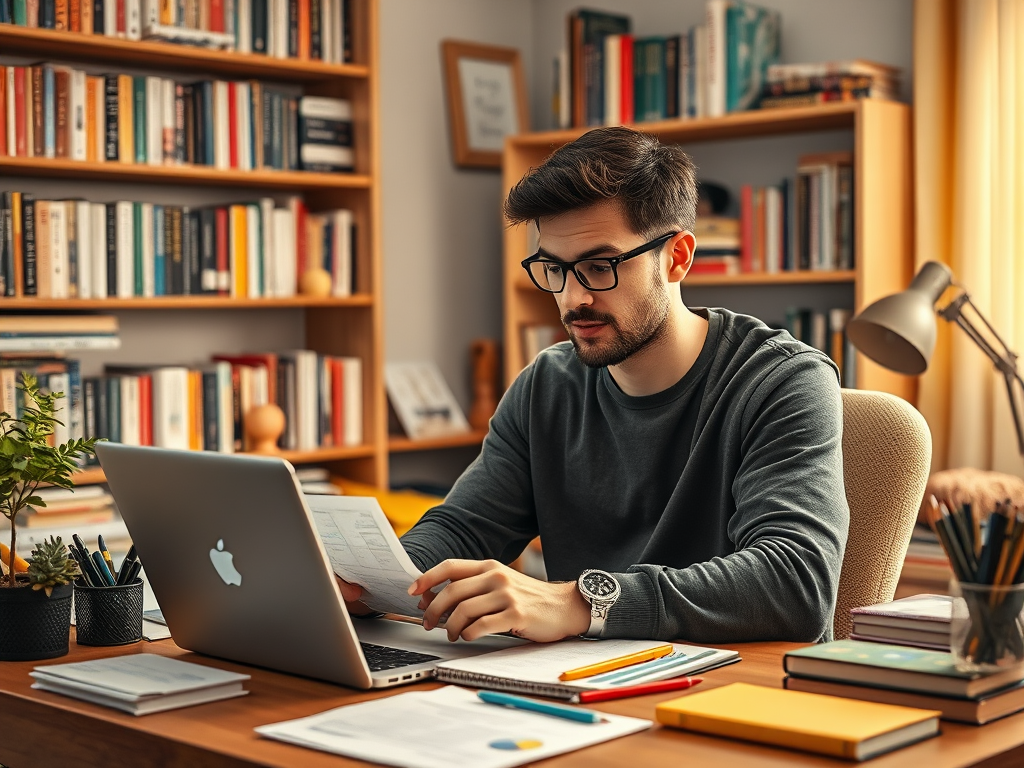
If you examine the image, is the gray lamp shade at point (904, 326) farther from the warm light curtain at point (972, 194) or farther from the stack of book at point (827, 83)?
the stack of book at point (827, 83)

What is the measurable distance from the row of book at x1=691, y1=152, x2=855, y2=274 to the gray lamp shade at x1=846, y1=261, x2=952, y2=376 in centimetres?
84

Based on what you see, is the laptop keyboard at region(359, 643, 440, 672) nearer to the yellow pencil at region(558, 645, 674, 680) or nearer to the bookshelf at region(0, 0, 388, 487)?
the yellow pencil at region(558, 645, 674, 680)

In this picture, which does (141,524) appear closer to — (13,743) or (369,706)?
→ (13,743)

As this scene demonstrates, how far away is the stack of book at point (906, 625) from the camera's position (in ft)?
3.97

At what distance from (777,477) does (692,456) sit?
19 centimetres

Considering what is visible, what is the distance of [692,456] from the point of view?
1.74m

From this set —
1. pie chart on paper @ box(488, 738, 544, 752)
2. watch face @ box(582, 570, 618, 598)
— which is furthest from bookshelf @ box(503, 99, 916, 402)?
pie chart on paper @ box(488, 738, 544, 752)

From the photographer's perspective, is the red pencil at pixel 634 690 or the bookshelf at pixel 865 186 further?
the bookshelf at pixel 865 186

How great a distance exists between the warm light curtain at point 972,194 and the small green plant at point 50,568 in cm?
239

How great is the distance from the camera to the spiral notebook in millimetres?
1189

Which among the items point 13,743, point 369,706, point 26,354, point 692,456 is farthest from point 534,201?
point 26,354

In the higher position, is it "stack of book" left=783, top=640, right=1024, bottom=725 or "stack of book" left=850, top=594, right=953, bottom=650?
"stack of book" left=850, top=594, right=953, bottom=650

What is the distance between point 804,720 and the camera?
1.05 metres

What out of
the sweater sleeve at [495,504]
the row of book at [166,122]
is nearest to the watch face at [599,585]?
the sweater sleeve at [495,504]
